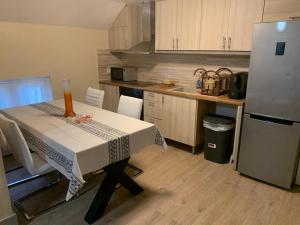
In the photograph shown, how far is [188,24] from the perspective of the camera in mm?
2977

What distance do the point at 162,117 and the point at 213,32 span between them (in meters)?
1.32

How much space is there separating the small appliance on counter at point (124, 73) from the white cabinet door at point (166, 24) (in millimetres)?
795

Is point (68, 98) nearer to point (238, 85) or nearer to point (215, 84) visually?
point (215, 84)

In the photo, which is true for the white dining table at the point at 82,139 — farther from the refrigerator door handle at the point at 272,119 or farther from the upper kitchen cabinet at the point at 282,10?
the upper kitchen cabinet at the point at 282,10

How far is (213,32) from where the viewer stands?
278 cm

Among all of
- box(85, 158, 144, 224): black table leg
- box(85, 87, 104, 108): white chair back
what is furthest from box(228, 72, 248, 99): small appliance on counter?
box(85, 87, 104, 108): white chair back

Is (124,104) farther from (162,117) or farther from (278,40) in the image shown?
(278,40)

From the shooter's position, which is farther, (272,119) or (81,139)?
(272,119)

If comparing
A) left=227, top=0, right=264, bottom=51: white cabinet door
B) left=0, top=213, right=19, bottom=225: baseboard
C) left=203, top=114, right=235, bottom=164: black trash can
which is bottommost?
left=0, top=213, right=19, bottom=225: baseboard

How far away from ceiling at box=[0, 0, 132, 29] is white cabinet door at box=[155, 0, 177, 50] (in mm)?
639

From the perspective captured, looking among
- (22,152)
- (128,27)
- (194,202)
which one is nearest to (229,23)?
(128,27)

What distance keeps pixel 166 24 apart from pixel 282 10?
146cm

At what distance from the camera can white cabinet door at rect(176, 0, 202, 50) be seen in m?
2.88

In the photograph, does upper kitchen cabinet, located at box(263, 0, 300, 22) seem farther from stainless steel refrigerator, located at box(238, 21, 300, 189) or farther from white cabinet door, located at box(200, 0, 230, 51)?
white cabinet door, located at box(200, 0, 230, 51)
